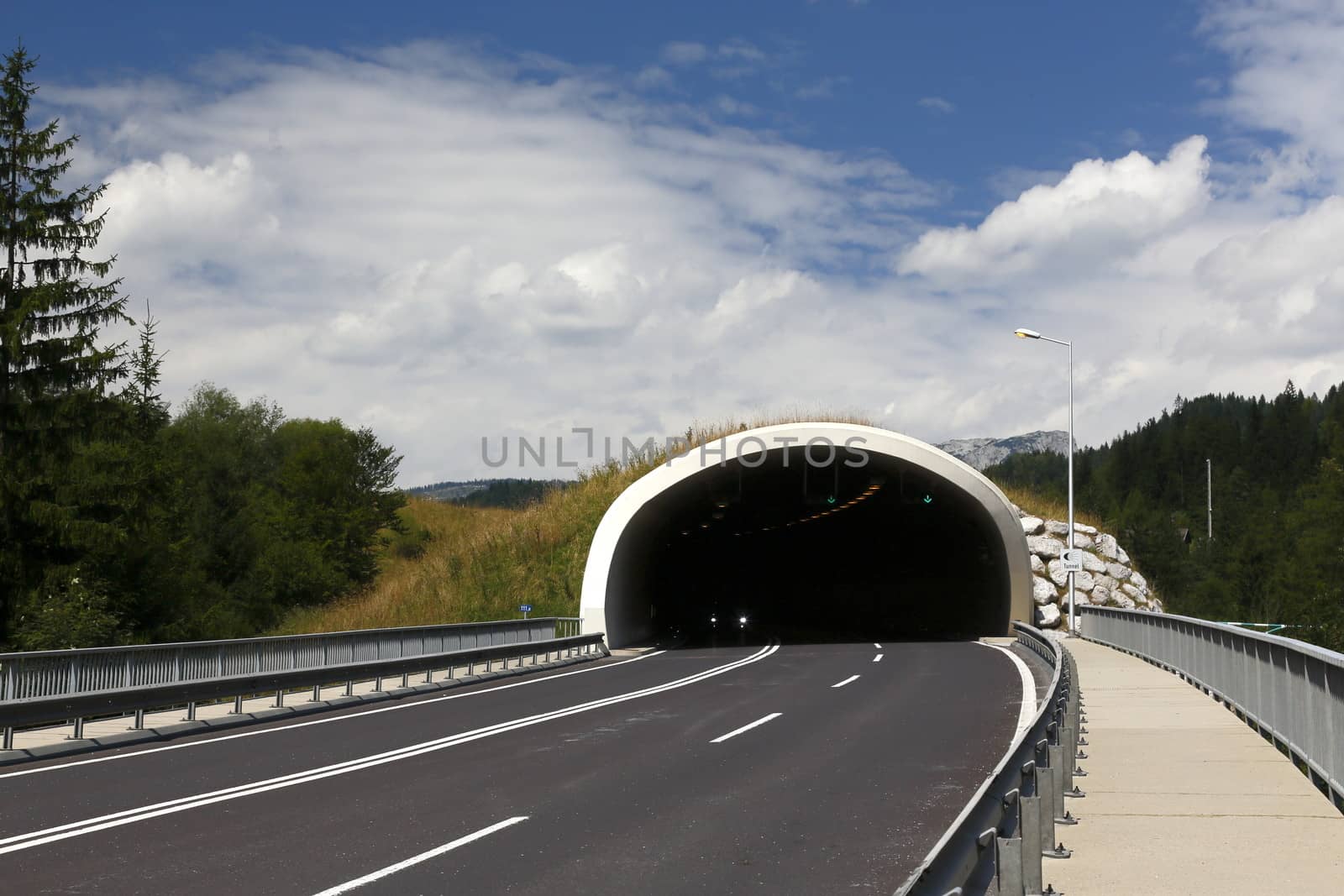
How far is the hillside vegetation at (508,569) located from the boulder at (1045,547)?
33.0ft

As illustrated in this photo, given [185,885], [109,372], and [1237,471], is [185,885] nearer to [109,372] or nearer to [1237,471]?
[109,372]

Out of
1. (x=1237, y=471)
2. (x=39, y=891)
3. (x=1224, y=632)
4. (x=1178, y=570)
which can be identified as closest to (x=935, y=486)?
(x=1224, y=632)

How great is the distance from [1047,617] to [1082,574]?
3882mm

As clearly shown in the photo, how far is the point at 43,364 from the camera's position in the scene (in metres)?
36.0

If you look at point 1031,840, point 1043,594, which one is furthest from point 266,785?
point 1043,594

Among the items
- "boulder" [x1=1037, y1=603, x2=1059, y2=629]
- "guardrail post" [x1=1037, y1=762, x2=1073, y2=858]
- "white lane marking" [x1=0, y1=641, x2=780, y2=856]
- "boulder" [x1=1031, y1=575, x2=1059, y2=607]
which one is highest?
"guardrail post" [x1=1037, y1=762, x2=1073, y2=858]

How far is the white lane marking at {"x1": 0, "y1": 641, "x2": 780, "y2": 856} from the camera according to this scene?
8.54 m

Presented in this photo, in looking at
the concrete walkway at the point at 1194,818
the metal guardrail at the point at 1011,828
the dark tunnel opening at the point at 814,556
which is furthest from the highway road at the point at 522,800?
the dark tunnel opening at the point at 814,556

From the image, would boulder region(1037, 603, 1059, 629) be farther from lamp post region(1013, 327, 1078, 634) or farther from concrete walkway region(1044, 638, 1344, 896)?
concrete walkway region(1044, 638, 1344, 896)

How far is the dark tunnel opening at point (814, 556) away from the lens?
34031 mm

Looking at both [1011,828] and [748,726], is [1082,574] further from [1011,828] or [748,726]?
[1011,828]

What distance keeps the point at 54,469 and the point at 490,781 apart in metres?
31.4

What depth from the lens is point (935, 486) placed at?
34344mm

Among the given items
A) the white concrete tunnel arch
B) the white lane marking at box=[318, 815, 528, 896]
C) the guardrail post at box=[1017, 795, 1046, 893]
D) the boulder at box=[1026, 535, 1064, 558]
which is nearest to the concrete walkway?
the guardrail post at box=[1017, 795, 1046, 893]
